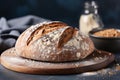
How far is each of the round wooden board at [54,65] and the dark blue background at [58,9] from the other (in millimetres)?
782

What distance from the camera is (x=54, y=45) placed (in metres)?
0.80

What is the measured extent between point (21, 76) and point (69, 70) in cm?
12

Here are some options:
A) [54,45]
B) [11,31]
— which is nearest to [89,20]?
[11,31]

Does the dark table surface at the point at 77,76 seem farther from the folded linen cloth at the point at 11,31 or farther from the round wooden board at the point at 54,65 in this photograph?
the folded linen cloth at the point at 11,31

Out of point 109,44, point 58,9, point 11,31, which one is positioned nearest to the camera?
point 109,44

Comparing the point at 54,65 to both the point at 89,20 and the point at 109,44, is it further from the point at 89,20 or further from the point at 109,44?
the point at 89,20

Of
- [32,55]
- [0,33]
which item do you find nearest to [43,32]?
[32,55]

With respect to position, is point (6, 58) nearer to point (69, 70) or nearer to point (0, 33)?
point (69, 70)

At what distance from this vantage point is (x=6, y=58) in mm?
843

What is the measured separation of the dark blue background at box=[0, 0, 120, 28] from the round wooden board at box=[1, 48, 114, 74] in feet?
2.57

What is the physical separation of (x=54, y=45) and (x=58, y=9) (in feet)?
2.74

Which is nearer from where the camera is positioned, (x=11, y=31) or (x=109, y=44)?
(x=109, y=44)

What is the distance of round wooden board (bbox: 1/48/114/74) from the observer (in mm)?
762

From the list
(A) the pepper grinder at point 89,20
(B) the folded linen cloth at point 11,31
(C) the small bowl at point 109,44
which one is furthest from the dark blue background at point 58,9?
(C) the small bowl at point 109,44
